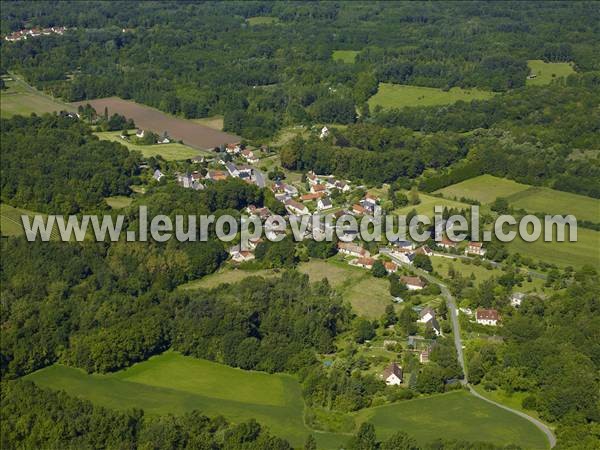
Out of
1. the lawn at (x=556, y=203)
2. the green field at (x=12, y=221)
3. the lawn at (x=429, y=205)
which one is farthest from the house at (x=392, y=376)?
the lawn at (x=556, y=203)

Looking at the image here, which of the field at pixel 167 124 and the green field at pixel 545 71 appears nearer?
the field at pixel 167 124

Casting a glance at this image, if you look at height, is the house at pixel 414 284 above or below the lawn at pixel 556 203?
above

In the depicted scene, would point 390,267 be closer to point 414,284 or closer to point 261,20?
point 414,284

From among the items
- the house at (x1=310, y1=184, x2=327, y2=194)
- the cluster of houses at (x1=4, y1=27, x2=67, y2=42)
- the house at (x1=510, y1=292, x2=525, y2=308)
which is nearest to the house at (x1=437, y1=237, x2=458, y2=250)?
the house at (x1=510, y1=292, x2=525, y2=308)

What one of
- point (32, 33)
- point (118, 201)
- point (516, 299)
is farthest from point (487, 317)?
point (32, 33)

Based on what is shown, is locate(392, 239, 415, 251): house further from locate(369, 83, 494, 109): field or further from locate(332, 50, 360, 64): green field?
locate(332, 50, 360, 64): green field

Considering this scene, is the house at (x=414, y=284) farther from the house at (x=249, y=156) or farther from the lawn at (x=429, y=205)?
the house at (x=249, y=156)
